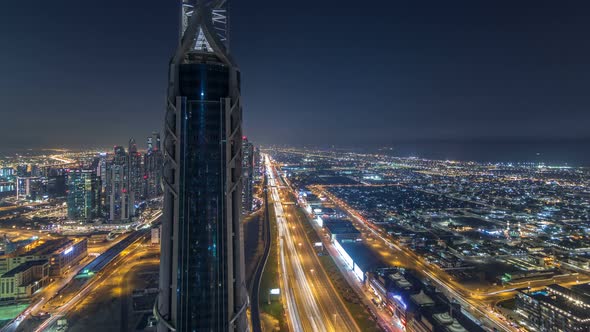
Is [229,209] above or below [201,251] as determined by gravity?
above

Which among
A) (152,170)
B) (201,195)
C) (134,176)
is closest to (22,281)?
(201,195)

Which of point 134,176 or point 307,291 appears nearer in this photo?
point 307,291

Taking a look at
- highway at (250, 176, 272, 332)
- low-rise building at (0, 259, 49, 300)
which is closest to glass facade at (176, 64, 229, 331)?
highway at (250, 176, 272, 332)

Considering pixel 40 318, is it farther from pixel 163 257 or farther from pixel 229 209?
pixel 229 209

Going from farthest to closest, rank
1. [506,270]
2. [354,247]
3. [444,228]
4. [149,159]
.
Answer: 1. [149,159]
2. [444,228]
3. [354,247]
4. [506,270]

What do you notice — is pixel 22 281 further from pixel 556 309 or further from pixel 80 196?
pixel 556 309

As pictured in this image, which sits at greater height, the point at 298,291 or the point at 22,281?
the point at 22,281

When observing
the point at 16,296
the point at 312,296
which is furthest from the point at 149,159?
the point at 312,296
